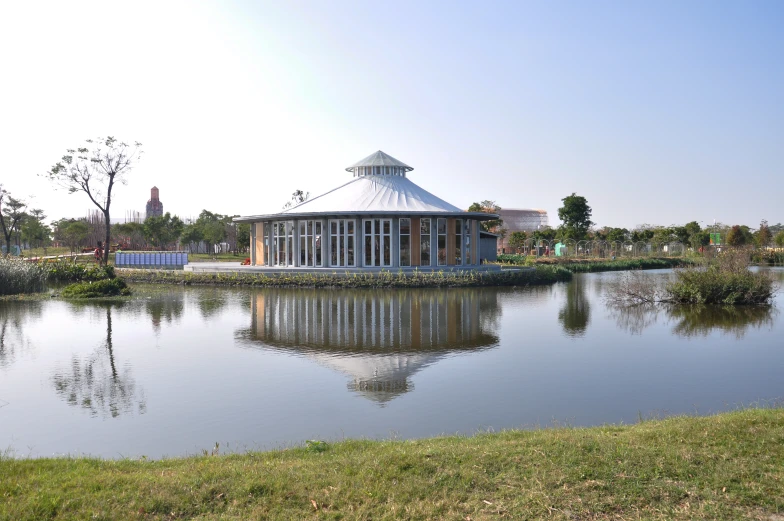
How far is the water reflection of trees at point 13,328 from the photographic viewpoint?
43.4 ft

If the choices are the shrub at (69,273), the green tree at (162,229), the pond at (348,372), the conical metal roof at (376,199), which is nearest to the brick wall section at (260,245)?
the conical metal roof at (376,199)

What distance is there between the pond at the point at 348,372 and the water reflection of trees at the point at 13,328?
79 mm

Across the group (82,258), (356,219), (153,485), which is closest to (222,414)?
(153,485)

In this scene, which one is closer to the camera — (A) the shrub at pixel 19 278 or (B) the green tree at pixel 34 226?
(A) the shrub at pixel 19 278

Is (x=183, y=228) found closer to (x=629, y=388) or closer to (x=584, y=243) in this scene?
(x=584, y=243)

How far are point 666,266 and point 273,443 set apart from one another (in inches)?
2071

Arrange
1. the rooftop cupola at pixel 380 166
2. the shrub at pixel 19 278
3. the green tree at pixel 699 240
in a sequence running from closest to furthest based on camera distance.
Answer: the shrub at pixel 19 278
the rooftop cupola at pixel 380 166
the green tree at pixel 699 240

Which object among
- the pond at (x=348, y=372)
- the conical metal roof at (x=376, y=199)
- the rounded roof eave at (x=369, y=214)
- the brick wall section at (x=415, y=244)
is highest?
the conical metal roof at (x=376, y=199)

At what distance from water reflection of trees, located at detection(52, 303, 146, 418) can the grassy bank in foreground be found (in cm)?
312

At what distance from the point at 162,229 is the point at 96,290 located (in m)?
47.5

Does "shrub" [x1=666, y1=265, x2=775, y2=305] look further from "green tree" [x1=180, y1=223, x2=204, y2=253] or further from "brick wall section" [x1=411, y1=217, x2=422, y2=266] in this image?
"green tree" [x1=180, y1=223, x2=204, y2=253]

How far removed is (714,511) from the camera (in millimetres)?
4883

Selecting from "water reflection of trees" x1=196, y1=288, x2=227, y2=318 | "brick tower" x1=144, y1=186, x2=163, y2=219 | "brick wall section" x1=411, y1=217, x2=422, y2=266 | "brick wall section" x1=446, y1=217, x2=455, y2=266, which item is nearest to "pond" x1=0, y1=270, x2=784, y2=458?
"water reflection of trees" x1=196, y1=288, x2=227, y2=318

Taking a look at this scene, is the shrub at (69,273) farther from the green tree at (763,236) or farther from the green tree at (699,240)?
the green tree at (763,236)
